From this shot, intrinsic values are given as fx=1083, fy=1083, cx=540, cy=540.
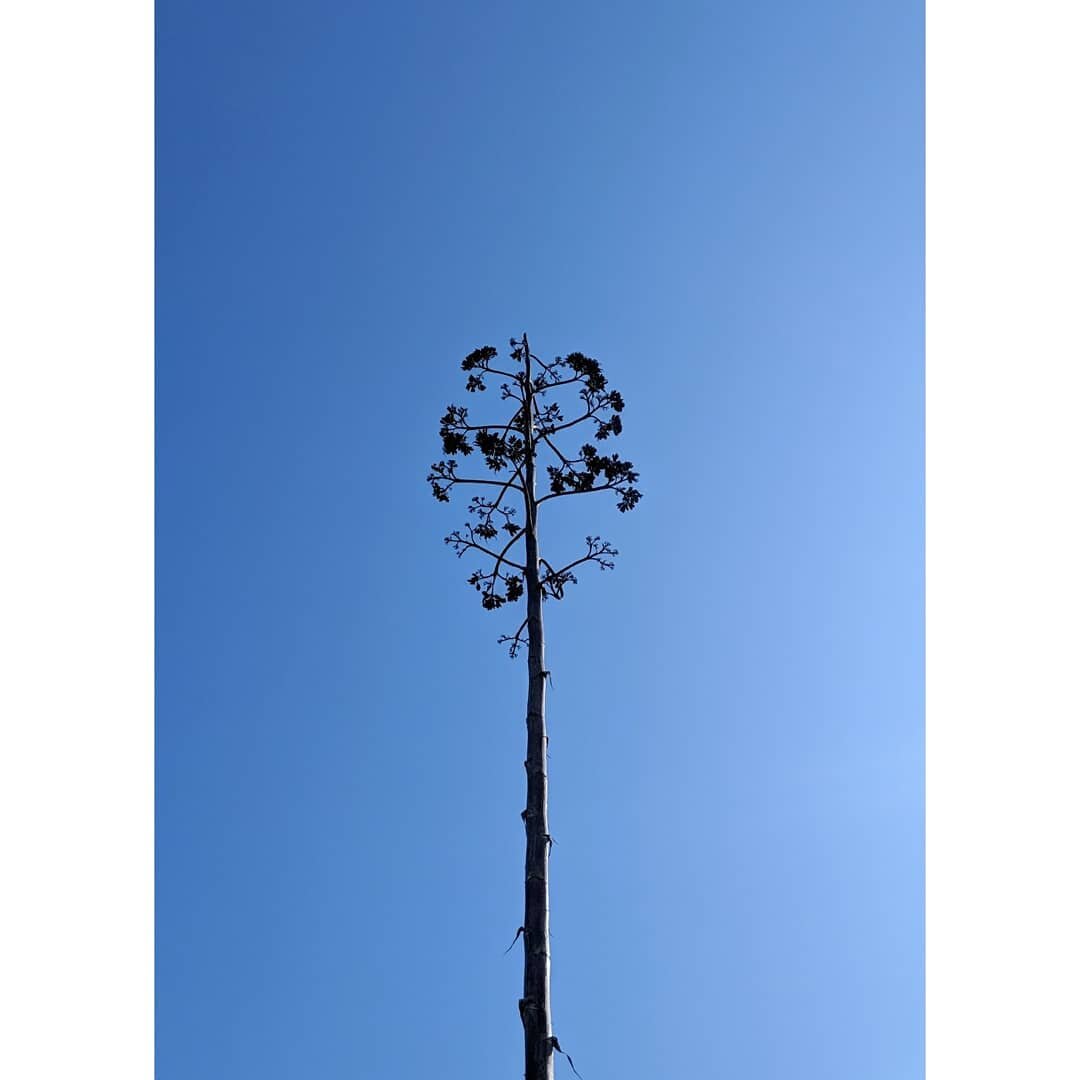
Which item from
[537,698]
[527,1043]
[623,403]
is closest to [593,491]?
[623,403]

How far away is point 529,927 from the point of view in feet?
23.7

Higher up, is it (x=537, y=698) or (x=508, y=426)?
(x=508, y=426)

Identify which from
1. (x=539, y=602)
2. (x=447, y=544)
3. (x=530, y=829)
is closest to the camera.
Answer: (x=530, y=829)

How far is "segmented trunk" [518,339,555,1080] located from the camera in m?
6.81

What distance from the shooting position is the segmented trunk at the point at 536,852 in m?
6.81

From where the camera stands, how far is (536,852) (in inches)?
298

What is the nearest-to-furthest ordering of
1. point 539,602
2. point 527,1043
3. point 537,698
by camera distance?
point 527,1043, point 537,698, point 539,602

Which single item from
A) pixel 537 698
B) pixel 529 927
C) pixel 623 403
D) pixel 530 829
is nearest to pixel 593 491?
pixel 623 403

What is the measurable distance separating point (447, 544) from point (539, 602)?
119 centimetres
